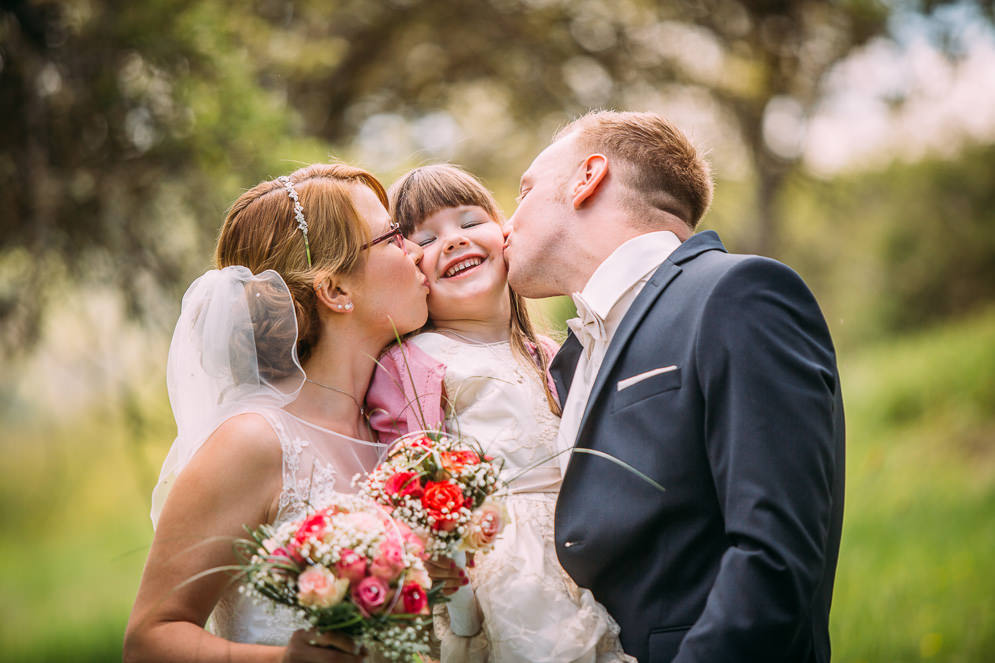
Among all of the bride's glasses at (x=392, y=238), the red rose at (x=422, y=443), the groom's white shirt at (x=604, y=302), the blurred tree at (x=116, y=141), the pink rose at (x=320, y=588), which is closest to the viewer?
the pink rose at (x=320, y=588)

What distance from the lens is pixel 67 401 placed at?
21.3ft

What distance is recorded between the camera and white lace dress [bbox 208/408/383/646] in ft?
9.11

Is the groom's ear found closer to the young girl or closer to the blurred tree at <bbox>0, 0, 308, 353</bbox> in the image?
the young girl

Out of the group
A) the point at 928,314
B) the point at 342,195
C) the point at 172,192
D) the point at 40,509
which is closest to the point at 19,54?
the point at 172,192

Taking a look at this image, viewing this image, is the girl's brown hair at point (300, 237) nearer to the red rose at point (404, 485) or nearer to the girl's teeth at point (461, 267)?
the girl's teeth at point (461, 267)

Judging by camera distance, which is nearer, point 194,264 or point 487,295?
point 487,295

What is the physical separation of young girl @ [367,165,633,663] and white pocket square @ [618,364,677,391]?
0.41 metres

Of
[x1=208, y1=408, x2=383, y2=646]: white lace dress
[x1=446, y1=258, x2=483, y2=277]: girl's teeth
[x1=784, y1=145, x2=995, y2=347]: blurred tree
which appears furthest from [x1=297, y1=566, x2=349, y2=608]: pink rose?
[x1=784, y1=145, x2=995, y2=347]: blurred tree

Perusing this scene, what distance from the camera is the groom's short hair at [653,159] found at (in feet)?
10.7

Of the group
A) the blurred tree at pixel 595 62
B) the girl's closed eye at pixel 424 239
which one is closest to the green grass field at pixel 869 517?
the girl's closed eye at pixel 424 239

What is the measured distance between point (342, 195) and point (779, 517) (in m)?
1.92

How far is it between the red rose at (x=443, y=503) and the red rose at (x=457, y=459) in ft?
0.19

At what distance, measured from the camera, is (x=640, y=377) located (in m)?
2.68

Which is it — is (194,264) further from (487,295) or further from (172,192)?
(487,295)
